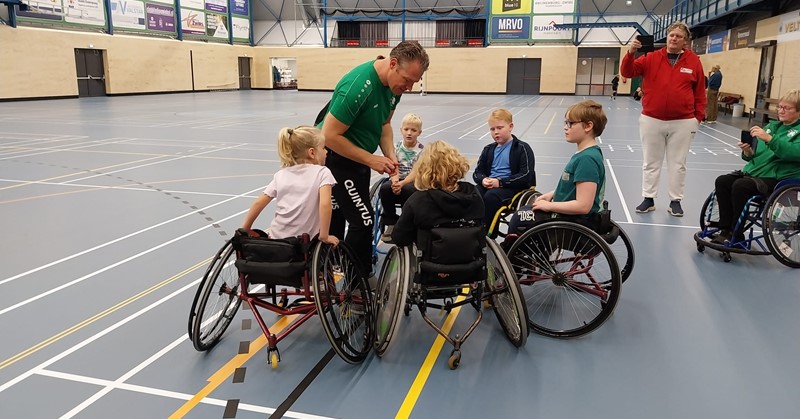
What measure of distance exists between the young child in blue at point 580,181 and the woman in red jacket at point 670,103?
95.2 inches

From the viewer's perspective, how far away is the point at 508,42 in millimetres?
31109

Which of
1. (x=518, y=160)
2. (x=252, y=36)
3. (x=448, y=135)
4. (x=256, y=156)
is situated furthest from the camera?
(x=252, y=36)

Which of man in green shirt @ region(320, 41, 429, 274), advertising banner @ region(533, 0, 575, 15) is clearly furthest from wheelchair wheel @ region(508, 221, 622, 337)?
advertising banner @ region(533, 0, 575, 15)

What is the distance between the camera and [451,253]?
8.43 feet

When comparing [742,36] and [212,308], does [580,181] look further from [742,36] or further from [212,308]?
[742,36]

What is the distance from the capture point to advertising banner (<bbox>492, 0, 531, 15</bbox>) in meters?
30.1

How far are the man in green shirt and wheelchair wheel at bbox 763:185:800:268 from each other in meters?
2.64

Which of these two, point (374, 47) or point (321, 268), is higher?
point (374, 47)

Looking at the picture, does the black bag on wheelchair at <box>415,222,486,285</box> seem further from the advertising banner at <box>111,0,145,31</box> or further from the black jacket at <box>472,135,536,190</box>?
the advertising banner at <box>111,0,145,31</box>

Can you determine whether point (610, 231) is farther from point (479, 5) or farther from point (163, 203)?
point (479, 5)

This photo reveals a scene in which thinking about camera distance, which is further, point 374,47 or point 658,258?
point 374,47

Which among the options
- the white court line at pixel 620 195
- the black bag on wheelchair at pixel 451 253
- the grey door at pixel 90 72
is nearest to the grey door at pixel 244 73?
the grey door at pixel 90 72

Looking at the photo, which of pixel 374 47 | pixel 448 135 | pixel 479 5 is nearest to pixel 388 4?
pixel 374 47

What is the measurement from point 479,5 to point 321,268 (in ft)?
103
